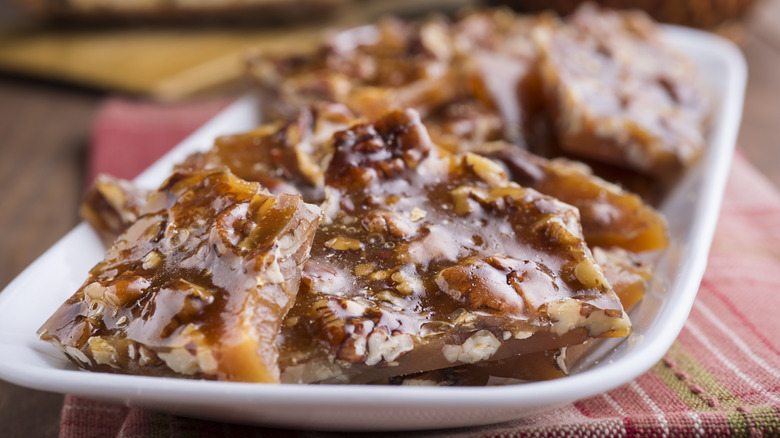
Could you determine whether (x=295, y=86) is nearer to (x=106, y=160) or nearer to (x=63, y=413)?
(x=106, y=160)

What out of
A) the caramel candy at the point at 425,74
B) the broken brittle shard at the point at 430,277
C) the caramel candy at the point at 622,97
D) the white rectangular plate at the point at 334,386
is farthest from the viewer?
the caramel candy at the point at 425,74

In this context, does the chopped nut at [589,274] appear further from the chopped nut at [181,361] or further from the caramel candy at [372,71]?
the caramel candy at [372,71]

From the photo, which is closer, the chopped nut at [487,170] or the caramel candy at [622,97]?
the chopped nut at [487,170]

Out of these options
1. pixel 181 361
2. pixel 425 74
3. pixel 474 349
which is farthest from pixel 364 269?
pixel 425 74

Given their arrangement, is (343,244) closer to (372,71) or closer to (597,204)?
(597,204)

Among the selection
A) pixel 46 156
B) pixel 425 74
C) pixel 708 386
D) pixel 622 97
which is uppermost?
pixel 425 74

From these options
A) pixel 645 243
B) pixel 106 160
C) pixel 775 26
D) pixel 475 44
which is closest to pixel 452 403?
pixel 645 243

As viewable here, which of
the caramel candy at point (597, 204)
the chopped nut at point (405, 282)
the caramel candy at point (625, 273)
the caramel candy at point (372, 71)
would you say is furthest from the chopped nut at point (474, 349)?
the caramel candy at point (372, 71)
